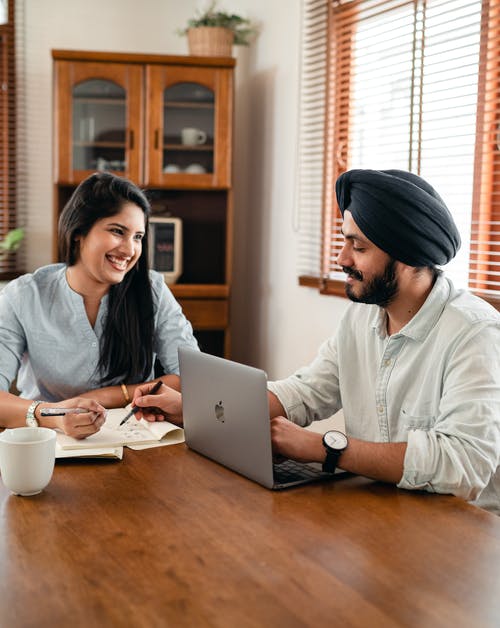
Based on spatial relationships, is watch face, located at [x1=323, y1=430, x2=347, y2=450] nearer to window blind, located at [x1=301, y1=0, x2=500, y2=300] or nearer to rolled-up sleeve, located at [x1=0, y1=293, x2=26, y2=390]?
rolled-up sleeve, located at [x1=0, y1=293, x2=26, y2=390]

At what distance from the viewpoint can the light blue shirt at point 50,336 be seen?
2021 millimetres

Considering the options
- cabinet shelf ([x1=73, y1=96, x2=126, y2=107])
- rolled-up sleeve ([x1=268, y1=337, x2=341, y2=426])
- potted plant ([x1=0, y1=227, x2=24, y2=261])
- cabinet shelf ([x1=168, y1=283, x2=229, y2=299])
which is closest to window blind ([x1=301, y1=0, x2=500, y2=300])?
cabinet shelf ([x1=168, y1=283, x2=229, y2=299])

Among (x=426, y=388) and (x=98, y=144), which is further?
(x=98, y=144)

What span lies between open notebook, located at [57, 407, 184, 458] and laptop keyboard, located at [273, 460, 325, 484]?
0.28 metres

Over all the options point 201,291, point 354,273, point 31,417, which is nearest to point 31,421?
point 31,417

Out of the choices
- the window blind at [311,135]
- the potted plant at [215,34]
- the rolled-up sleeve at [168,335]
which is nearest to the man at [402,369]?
the rolled-up sleeve at [168,335]

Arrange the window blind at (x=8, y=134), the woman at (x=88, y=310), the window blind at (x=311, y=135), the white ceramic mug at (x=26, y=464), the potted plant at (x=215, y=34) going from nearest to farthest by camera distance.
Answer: the white ceramic mug at (x=26, y=464), the woman at (x=88, y=310), the window blind at (x=311, y=135), the potted plant at (x=215, y=34), the window blind at (x=8, y=134)

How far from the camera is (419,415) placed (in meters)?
1.52

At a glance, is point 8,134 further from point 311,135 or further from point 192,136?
point 311,135

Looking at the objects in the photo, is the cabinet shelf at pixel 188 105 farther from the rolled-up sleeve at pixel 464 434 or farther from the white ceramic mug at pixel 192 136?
the rolled-up sleeve at pixel 464 434

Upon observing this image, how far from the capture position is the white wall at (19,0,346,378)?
3537 mm

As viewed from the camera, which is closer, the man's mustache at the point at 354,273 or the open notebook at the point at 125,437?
the open notebook at the point at 125,437

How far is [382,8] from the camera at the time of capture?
2896 millimetres

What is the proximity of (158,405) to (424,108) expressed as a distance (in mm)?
1584
